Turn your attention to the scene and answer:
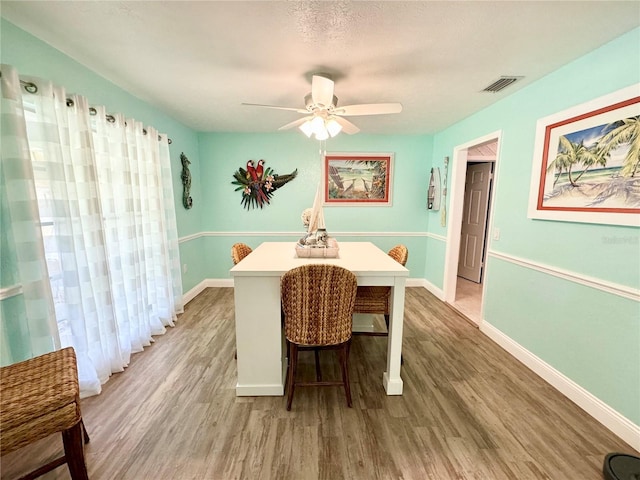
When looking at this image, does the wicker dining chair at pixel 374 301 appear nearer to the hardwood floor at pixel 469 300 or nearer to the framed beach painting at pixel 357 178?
the hardwood floor at pixel 469 300

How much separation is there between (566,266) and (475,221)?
2.70m

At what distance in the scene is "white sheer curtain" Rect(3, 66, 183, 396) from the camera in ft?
5.27

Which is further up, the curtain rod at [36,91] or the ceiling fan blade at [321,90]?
the ceiling fan blade at [321,90]

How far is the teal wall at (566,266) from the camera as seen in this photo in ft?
5.04

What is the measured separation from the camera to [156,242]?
2689 millimetres

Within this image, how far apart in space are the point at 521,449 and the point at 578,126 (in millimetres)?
2052

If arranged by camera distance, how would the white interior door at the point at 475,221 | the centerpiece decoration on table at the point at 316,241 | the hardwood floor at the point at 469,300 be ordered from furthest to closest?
the white interior door at the point at 475,221, the hardwood floor at the point at 469,300, the centerpiece decoration on table at the point at 316,241

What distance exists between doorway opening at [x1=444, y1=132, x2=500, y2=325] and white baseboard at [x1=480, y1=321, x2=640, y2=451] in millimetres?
526

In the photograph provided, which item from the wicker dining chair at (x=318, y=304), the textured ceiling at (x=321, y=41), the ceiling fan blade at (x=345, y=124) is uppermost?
the textured ceiling at (x=321, y=41)

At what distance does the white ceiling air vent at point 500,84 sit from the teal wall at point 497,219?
199 millimetres

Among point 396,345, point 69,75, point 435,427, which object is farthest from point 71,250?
point 435,427

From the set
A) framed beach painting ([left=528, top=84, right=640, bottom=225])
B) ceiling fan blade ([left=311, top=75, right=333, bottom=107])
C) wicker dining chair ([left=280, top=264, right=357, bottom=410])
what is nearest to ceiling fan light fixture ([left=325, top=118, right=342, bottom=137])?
ceiling fan blade ([left=311, top=75, right=333, bottom=107])

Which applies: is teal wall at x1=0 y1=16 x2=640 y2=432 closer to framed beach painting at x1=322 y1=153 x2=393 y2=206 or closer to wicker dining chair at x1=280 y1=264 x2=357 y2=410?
framed beach painting at x1=322 y1=153 x2=393 y2=206

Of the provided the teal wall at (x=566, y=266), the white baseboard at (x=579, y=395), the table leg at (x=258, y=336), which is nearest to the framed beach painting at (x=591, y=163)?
the teal wall at (x=566, y=266)
